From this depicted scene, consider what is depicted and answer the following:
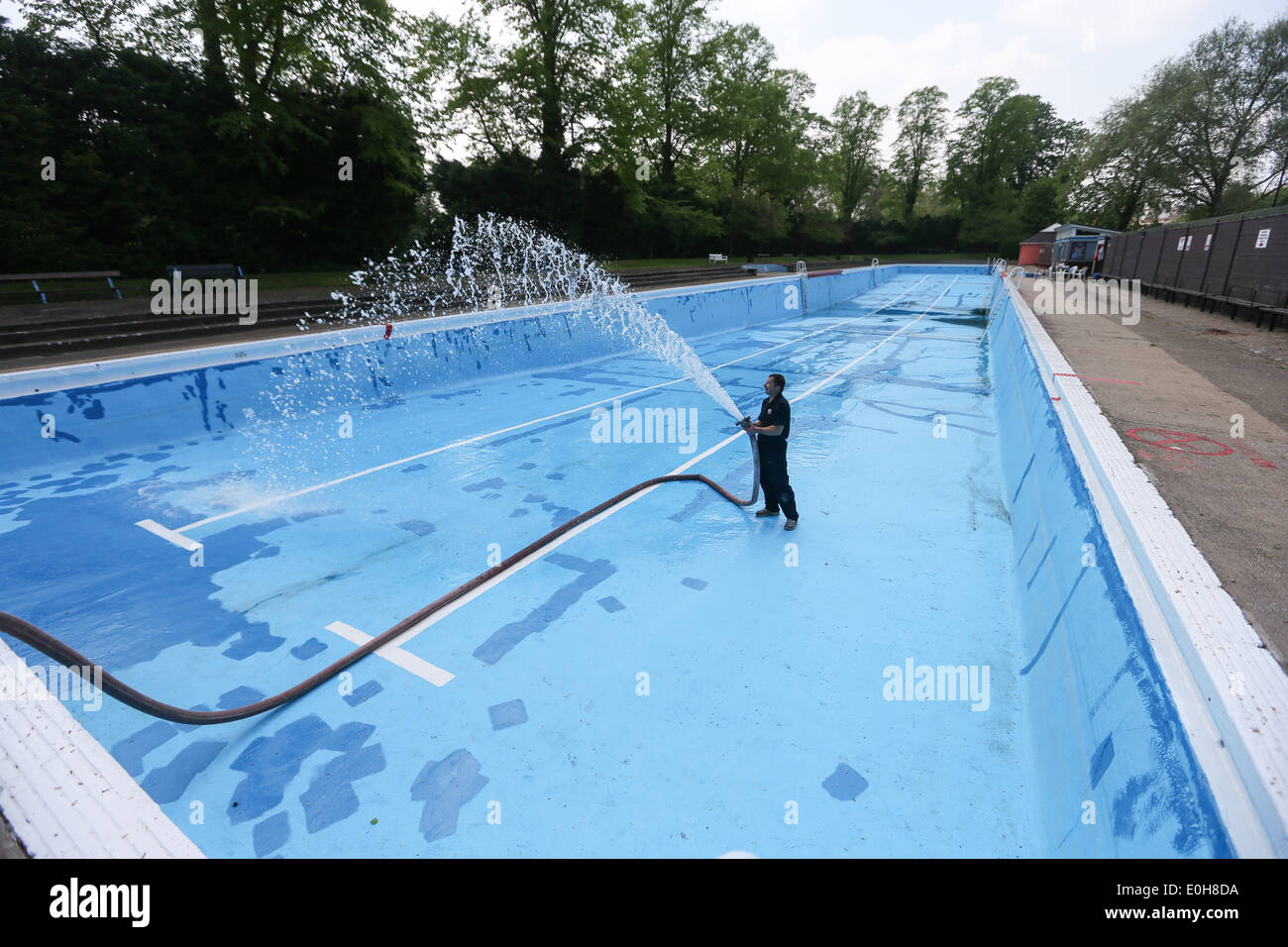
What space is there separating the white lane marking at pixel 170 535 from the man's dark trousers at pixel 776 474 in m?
6.20

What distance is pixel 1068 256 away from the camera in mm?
37688

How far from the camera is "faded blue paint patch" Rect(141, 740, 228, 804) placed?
10.7 feet

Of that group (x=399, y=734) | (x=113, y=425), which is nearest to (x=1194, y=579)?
(x=399, y=734)

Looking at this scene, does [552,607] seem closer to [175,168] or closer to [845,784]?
[845,784]

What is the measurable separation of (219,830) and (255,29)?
2792 centimetres

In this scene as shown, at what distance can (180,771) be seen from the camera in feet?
11.2

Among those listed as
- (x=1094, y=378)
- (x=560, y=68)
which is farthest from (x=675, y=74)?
(x=1094, y=378)

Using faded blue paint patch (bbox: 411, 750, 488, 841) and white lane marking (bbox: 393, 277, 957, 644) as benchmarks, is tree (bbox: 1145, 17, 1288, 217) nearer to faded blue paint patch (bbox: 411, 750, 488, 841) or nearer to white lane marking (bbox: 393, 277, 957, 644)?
white lane marking (bbox: 393, 277, 957, 644)

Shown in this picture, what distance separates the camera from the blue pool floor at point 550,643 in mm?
3186

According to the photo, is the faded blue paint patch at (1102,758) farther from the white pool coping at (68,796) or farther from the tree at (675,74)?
the tree at (675,74)

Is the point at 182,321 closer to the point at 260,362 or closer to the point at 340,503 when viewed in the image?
the point at 260,362

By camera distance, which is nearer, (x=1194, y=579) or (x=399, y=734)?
(x=1194, y=579)

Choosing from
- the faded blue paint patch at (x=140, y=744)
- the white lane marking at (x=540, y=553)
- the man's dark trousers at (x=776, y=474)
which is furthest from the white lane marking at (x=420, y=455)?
the man's dark trousers at (x=776, y=474)

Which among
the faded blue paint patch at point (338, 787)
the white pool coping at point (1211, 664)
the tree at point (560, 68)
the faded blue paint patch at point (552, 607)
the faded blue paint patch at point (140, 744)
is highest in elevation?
the tree at point (560, 68)
